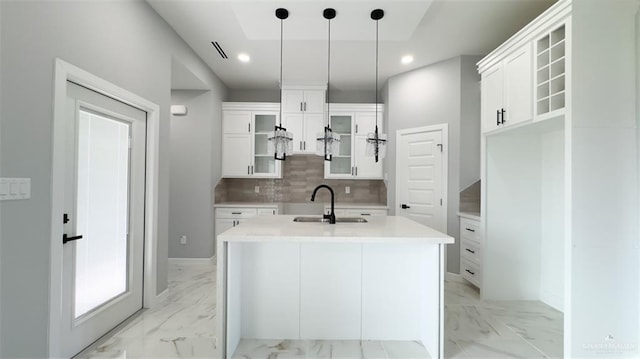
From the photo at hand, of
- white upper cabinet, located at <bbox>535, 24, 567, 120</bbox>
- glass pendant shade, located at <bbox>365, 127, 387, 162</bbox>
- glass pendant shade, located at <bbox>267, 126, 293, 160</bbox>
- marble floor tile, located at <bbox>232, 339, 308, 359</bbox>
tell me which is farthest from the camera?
glass pendant shade, located at <bbox>365, 127, 387, 162</bbox>

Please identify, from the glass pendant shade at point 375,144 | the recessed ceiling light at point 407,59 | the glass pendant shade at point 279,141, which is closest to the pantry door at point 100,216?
the glass pendant shade at point 279,141

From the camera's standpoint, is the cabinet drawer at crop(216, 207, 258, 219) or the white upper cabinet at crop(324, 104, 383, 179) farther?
the white upper cabinet at crop(324, 104, 383, 179)

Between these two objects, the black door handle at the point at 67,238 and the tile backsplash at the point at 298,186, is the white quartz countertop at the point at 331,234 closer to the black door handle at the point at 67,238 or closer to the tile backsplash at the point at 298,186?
the black door handle at the point at 67,238

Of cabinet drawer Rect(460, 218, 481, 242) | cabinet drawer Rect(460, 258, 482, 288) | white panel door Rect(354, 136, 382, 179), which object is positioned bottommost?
cabinet drawer Rect(460, 258, 482, 288)

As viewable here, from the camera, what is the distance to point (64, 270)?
6.01 feet

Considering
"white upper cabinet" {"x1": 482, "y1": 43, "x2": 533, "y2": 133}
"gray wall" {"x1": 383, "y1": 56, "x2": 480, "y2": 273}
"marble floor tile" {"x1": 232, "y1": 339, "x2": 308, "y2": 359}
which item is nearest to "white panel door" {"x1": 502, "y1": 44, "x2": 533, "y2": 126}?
"white upper cabinet" {"x1": 482, "y1": 43, "x2": 533, "y2": 133}

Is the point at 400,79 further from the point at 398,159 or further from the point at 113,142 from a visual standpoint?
the point at 113,142

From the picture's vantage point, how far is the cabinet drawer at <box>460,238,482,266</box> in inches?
121

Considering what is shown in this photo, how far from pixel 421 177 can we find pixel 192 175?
10.6 feet

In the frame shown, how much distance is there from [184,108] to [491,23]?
386cm

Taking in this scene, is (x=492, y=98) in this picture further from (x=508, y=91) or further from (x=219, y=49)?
(x=219, y=49)

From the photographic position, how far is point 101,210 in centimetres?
218

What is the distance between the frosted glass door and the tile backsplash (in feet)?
7.75

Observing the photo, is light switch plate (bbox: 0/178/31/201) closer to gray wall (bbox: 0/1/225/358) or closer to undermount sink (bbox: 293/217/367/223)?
gray wall (bbox: 0/1/225/358)
